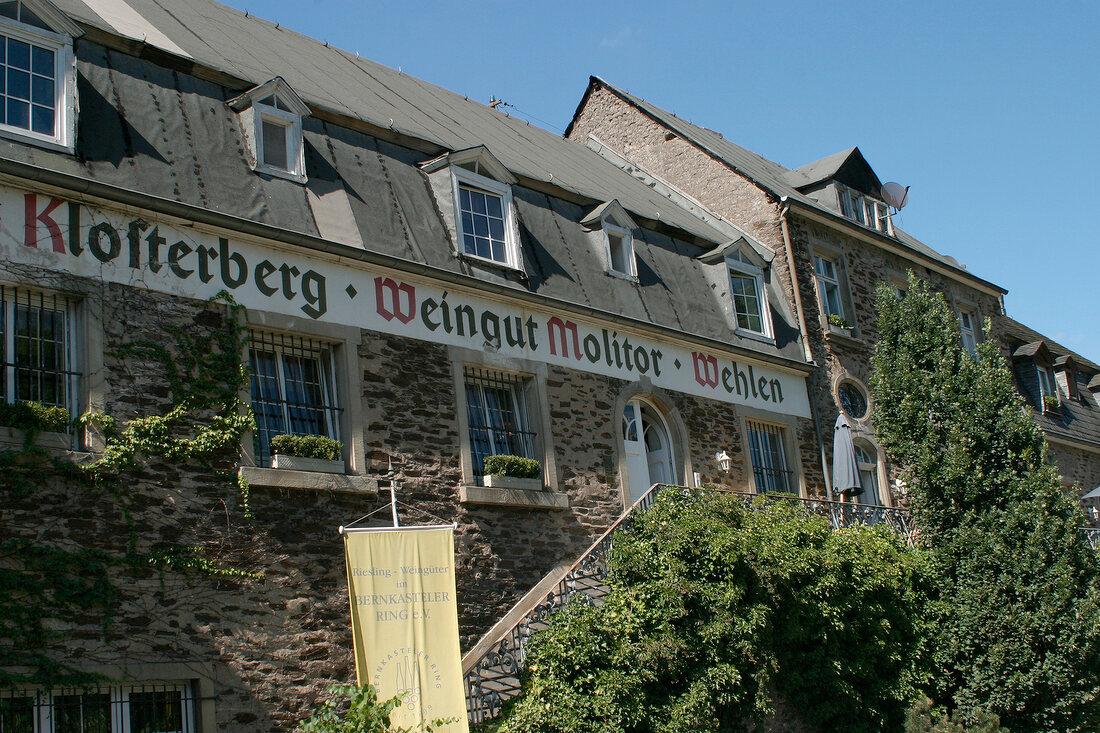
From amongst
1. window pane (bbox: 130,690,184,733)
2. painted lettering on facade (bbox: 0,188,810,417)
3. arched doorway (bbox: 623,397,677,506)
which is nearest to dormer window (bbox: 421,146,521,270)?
painted lettering on facade (bbox: 0,188,810,417)

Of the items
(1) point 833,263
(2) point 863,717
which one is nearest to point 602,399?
(2) point 863,717

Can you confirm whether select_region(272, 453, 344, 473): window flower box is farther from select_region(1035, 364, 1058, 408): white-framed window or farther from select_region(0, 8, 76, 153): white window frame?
select_region(1035, 364, 1058, 408): white-framed window

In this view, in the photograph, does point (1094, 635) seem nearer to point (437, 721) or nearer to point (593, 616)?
point (593, 616)

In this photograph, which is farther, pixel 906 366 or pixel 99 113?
pixel 906 366

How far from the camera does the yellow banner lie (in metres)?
10.2

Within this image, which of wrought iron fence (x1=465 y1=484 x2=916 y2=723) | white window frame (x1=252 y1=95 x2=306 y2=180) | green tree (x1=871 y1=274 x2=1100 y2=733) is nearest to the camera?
wrought iron fence (x1=465 y1=484 x2=916 y2=723)

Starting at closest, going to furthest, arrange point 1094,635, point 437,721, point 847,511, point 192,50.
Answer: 1. point 437,721
2. point 192,50
3. point 1094,635
4. point 847,511

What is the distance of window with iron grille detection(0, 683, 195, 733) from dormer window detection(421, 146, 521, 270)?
252 inches

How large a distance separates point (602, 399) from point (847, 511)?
156 inches

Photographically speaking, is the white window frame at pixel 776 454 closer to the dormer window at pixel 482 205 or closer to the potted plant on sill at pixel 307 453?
the dormer window at pixel 482 205

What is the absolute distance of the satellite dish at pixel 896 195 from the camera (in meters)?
23.4

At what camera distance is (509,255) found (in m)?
14.9

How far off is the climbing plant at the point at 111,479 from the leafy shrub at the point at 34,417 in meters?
0.01

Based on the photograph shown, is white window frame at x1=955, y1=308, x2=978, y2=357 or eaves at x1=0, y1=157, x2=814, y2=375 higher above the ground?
white window frame at x1=955, y1=308, x2=978, y2=357
